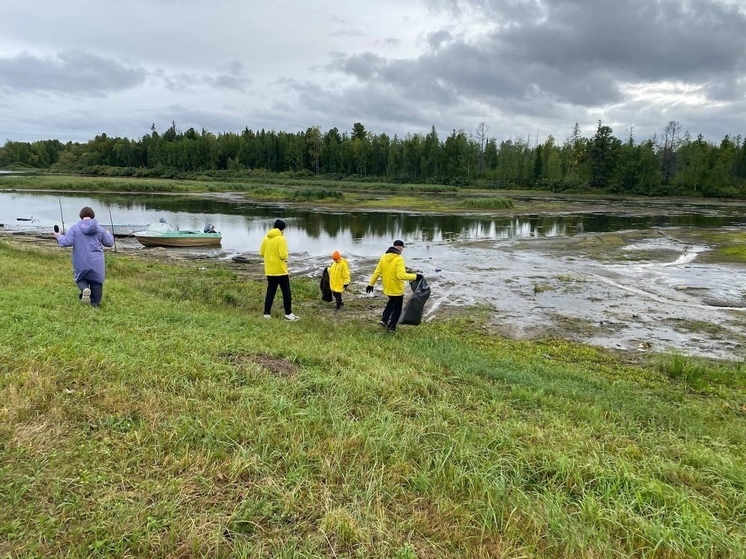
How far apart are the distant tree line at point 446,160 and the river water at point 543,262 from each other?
39860 millimetres

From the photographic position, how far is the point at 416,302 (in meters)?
9.59

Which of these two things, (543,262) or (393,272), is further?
(543,262)

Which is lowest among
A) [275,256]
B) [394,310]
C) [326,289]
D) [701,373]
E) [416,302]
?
[701,373]

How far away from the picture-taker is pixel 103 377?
4.83 meters

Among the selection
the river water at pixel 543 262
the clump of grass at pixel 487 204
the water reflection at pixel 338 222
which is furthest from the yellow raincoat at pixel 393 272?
the clump of grass at pixel 487 204

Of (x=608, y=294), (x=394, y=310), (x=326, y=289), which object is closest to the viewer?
(x=394, y=310)

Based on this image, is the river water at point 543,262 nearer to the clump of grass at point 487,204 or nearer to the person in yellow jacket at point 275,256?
the person in yellow jacket at point 275,256

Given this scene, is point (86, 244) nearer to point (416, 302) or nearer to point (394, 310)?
point (394, 310)

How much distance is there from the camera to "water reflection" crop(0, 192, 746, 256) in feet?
99.1

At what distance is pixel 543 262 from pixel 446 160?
8487 centimetres

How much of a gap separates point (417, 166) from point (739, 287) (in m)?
91.2

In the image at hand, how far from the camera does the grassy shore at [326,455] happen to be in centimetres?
297

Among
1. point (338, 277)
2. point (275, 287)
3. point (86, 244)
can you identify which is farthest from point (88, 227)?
point (338, 277)

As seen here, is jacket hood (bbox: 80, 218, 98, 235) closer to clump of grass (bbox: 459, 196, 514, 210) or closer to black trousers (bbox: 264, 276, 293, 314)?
black trousers (bbox: 264, 276, 293, 314)
